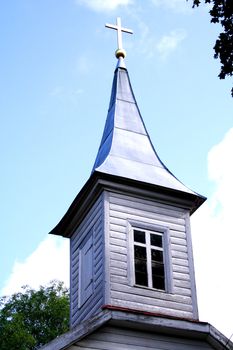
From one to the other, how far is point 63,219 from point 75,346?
5255 millimetres

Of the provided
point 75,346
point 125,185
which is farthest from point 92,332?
point 125,185

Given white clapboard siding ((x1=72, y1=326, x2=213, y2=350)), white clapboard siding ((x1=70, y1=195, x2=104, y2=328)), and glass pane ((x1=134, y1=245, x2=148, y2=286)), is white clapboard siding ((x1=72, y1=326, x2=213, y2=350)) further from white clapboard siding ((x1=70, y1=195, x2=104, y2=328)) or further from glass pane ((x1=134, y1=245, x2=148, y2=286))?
glass pane ((x1=134, y1=245, x2=148, y2=286))

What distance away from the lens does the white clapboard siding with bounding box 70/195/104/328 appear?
59.5 feet

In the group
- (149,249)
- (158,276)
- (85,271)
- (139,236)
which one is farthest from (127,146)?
(158,276)

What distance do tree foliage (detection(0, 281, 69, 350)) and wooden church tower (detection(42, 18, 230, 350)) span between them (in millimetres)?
12627

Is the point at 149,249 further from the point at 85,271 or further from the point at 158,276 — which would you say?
the point at 85,271

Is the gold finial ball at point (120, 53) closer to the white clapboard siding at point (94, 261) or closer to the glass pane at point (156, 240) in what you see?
the white clapboard siding at point (94, 261)

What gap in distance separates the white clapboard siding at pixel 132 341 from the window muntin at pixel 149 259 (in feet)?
5.02

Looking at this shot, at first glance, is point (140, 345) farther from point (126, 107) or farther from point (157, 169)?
point (126, 107)

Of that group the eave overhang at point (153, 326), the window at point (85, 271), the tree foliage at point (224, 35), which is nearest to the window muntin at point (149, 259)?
the window at point (85, 271)

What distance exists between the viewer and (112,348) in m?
16.5

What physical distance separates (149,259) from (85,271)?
1.74m

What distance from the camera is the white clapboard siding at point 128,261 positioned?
17.8 meters

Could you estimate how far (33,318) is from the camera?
34.9m
